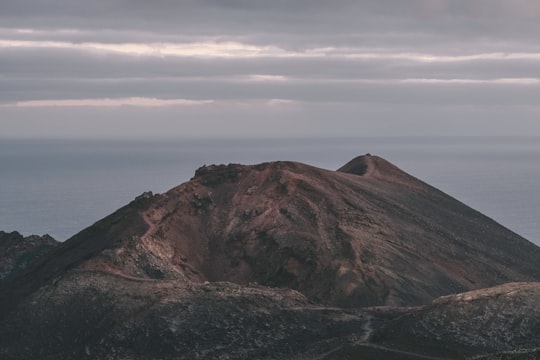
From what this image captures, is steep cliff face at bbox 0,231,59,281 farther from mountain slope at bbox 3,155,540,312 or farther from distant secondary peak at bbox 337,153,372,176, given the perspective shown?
distant secondary peak at bbox 337,153,372,176

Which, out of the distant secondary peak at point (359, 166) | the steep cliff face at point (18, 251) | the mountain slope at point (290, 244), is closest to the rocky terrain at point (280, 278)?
the mountain slope at point (290, 244)

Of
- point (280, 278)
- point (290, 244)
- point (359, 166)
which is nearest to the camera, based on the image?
point (280, 278)

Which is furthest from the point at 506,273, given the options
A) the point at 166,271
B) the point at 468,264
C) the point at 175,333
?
the point at 175,333

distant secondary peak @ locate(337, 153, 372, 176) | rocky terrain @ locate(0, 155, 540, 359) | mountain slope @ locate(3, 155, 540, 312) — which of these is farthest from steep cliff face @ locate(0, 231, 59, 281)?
distant secondary peak @ locate(337, 153, 372, 176)

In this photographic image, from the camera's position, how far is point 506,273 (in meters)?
108

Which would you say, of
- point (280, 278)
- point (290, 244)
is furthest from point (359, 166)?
point (280, 278)

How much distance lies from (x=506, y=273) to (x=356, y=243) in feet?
58.1

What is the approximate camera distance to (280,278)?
96.2m

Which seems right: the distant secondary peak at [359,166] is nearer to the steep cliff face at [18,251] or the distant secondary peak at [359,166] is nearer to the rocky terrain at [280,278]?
the rocky terrain at [280,278]

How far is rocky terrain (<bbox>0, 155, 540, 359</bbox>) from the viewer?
75750mm

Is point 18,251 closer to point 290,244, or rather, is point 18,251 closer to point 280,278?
point 290,244

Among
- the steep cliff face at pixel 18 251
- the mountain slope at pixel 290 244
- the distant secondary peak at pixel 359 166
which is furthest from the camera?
the distant secondary peak at pixel 359 166

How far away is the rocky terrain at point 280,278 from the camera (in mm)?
75750

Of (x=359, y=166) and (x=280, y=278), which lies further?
(x=359, y=166)
